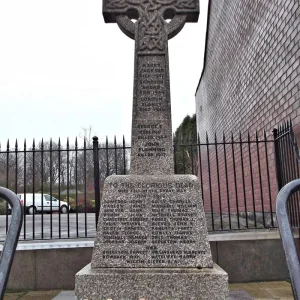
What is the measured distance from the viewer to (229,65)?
434 inches

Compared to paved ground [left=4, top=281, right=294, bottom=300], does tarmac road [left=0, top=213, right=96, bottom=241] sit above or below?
above

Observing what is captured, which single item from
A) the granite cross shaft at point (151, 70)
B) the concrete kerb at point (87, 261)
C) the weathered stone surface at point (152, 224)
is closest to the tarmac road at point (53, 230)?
the concrete kerb at point (87, 261)

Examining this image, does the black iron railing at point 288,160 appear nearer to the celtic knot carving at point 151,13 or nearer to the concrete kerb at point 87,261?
the concrete kerb at point 87,261

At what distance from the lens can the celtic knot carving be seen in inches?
176

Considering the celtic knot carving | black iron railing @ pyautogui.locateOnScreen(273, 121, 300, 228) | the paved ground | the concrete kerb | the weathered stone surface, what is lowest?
the paved ground

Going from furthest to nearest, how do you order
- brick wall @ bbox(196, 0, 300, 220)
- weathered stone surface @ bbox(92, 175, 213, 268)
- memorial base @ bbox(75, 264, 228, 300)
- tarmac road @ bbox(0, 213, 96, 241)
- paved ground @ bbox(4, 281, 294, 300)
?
1. brick wall @ bbox(196, 0, 300, 220)
2. tarmac road @ bbox(0, 213, 96, 241)
3. paved ground @ bbox(4, 281, 294, 300)
4. weathered stone surface @ bbox(92, 175, 213, 268)
5. memorial base @ bbox(75, 264, 228, 300)

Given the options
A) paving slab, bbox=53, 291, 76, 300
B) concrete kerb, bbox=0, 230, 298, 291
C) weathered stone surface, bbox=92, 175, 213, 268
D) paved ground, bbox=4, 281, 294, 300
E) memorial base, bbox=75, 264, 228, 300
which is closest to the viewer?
memorial base, bbox=75, 264, 228, 300

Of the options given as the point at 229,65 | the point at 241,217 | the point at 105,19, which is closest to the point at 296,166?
the point at 105,19

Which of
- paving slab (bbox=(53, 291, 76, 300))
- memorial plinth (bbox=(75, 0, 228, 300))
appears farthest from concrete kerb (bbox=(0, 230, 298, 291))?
memorial plinth (bbox=(75, 0, 228, 300))

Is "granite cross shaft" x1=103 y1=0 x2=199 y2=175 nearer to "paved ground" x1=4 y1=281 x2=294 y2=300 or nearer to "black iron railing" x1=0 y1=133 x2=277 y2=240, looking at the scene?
"black iron railing" x1=0 y1=133 x2=277 y2=240

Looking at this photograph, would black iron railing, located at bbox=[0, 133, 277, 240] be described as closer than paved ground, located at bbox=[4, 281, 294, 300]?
No

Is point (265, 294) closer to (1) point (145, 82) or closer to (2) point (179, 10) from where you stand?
(1) point (145, 82)

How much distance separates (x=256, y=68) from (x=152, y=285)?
252 inches

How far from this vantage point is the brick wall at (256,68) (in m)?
6.16
